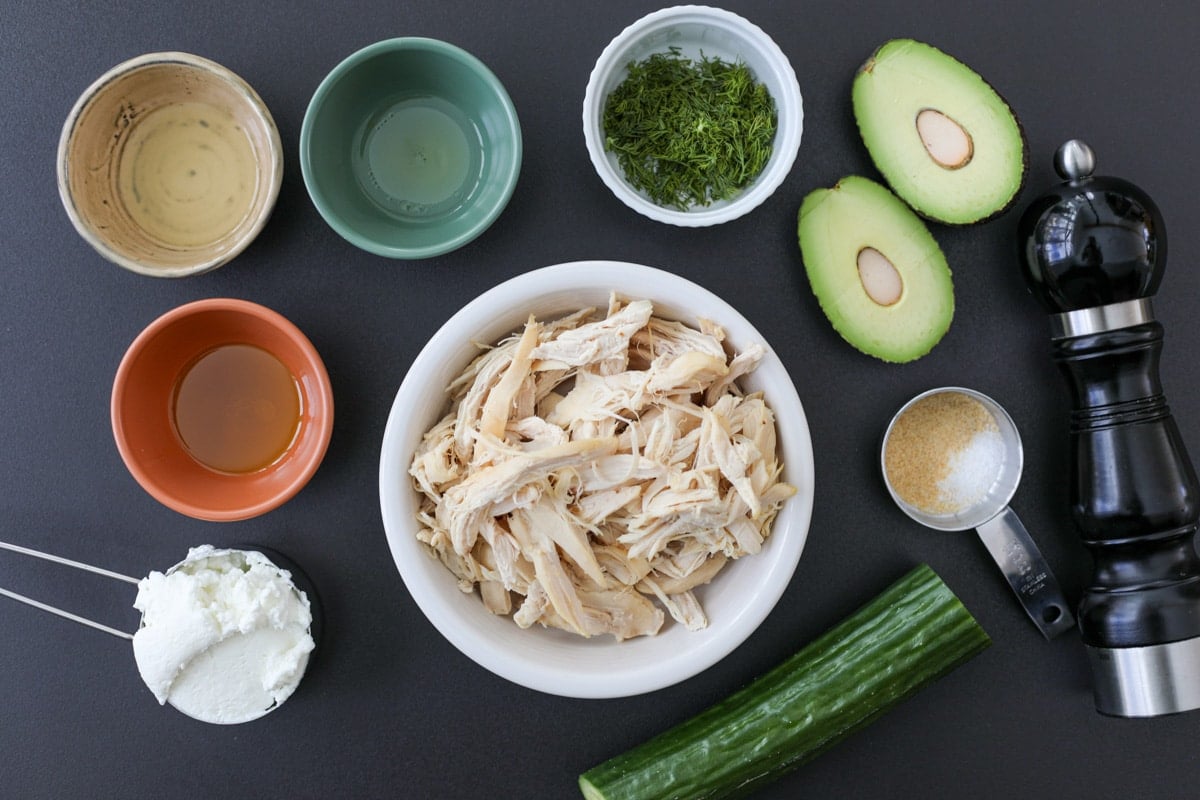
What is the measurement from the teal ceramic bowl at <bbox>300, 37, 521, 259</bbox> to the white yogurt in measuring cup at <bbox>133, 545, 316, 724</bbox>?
669 mm

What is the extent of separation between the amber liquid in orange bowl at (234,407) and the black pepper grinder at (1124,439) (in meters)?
1.50

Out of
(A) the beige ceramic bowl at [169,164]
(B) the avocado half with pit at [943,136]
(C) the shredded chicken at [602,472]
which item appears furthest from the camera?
(B) the avocado half with pit at [943,136]

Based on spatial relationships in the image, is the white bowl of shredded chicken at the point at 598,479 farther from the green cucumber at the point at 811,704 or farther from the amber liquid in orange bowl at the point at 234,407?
the amber liquid in orange bowl at the point at 234,407

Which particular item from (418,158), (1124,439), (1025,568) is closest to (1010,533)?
(1025,568)

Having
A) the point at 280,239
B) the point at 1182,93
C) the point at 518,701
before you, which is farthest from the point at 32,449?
the point at 1182,93

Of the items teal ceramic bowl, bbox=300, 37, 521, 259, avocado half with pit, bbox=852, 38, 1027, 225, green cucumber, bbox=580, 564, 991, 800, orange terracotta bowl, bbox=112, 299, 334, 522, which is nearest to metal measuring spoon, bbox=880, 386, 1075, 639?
green cucumber, bbox=580, 564, 991, 800

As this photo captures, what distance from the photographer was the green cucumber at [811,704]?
1.52 metres

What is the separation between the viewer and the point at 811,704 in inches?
60.3

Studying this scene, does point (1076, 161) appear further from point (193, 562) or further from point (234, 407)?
point (193, 562)

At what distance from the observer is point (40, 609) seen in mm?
1695

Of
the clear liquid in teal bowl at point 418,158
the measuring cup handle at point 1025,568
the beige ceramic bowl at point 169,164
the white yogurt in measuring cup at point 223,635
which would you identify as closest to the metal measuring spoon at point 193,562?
the white yogurt in measuring cup at point 223,635

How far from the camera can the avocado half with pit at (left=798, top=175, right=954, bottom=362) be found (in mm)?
1573

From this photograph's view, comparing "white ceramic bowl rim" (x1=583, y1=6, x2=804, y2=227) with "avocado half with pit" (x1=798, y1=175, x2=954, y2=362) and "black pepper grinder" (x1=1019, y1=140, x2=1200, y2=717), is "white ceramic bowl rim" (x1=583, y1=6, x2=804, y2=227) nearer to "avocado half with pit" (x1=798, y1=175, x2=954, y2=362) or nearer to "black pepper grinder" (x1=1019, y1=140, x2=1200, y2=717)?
"avocado half with pit" (x1=798, y1=175, x2=954, y2=362)

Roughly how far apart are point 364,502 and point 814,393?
950 millimetres
